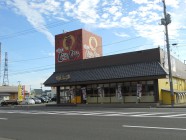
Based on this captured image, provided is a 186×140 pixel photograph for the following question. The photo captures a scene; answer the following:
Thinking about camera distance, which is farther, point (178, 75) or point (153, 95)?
point (178, 75)

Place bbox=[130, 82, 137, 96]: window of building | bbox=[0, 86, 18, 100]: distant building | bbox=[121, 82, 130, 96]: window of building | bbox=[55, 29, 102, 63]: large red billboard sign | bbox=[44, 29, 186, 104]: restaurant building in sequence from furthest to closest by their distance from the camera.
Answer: bbox=[0, 86, 18, 100]: distant building
bbox=[55, 29, 102, 63]: large red billboard sign
bbox=[121, 82, 130, 96]: window of building
bbox=[130, 82, 137, 96]: window of building
bbox=[44, 29, 186, 104]: restaurant building

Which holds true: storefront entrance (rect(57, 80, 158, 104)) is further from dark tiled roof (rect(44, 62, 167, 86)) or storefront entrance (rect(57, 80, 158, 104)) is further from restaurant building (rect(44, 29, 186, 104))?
dark tiled roof (rect(44, 62, 167, 86))

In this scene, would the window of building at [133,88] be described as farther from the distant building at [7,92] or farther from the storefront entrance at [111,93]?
→ the distant building at [7,92]

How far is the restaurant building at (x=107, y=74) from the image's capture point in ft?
122

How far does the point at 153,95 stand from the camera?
3719cm

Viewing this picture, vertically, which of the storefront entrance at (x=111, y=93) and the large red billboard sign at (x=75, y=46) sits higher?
the large red billboard sign at (x=75, y=46)

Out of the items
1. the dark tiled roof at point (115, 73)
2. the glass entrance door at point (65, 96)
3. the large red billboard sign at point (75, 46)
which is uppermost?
the large red billboard sign at point (75, 46)

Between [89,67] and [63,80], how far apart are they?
4443 millimetres

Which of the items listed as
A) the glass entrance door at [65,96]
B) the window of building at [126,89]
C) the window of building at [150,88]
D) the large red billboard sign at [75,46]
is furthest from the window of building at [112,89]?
the large red billboard sign at [75,46]

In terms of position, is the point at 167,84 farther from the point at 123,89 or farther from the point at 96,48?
the point at 96,48

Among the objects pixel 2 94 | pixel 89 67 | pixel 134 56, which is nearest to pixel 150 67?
pixel 134 56

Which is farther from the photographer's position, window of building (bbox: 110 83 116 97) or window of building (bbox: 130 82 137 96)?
window of building (bbox: 110 83 116 97)

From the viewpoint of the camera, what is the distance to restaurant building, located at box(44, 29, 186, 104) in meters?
37.2

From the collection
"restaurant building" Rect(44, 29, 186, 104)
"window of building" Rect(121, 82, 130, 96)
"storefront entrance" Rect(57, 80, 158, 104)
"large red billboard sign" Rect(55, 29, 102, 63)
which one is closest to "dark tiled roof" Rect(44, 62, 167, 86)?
"restaurant building" Rect(44, 29, 186, 104)
